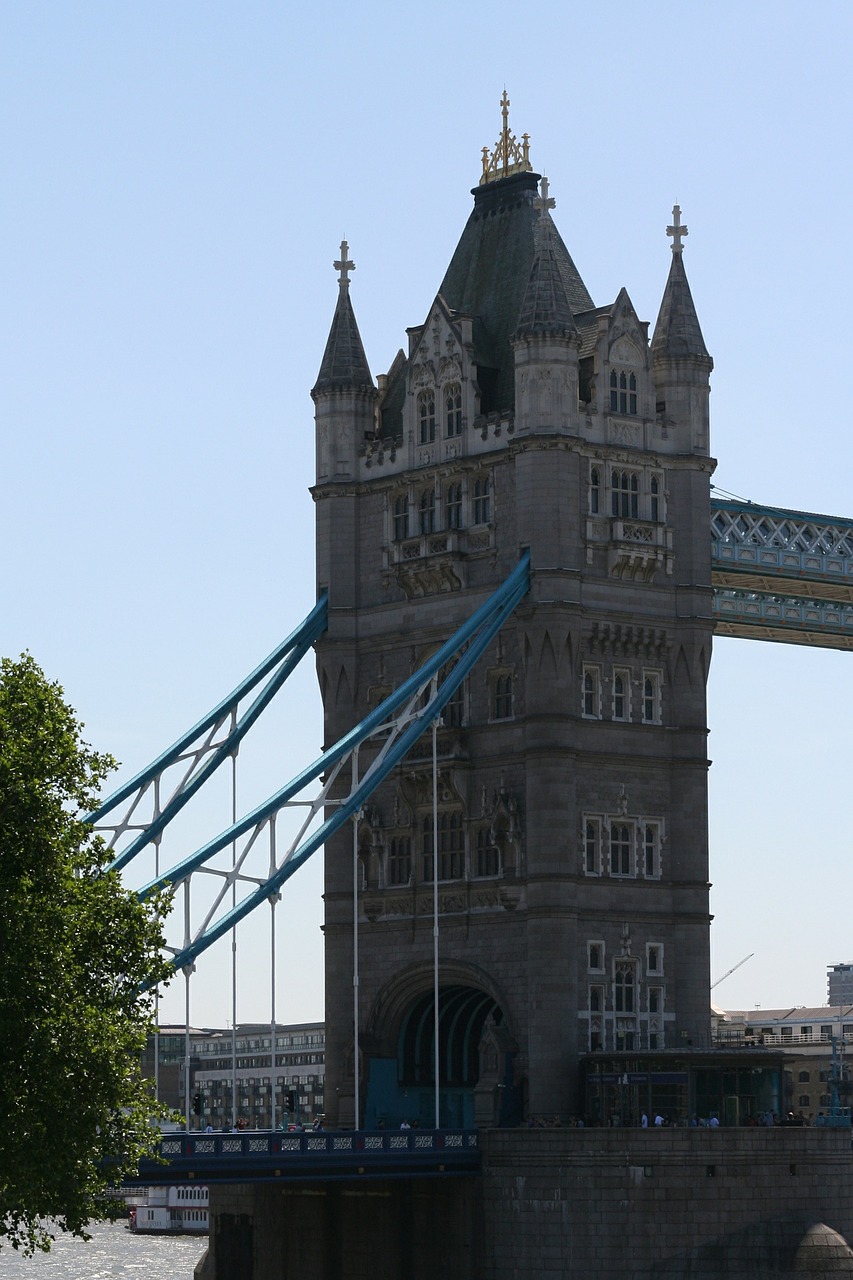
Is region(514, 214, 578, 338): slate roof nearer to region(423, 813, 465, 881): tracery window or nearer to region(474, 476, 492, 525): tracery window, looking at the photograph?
region(474, 476, 492, 525): tracery window

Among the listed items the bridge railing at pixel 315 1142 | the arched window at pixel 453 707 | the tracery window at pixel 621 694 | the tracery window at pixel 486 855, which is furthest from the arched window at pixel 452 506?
the bridge railing at pixel 315 1142

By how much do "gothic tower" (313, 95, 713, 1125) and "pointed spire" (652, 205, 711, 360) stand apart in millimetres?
87

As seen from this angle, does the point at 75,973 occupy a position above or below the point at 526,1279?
above

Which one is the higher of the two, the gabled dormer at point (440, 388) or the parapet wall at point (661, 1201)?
the gabled dormer at point (440, 388)

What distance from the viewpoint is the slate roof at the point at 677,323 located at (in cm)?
10956

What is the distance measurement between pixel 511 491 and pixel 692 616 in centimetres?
839

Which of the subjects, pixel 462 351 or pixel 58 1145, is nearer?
pixel 58 1145

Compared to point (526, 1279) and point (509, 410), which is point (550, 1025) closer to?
point (526, 1279)

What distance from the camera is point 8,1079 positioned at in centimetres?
6819

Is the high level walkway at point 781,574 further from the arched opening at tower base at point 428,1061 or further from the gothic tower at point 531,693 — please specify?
the arched opening at tower base at point 428,1061

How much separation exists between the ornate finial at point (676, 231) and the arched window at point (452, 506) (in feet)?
41.7

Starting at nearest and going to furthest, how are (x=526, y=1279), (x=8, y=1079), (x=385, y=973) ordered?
(x=8, y=1079)
(x=526, y=1279)
(x=385, y=973)

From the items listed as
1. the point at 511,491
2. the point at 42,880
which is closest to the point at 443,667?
the point at 511,491

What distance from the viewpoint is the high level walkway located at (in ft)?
371
